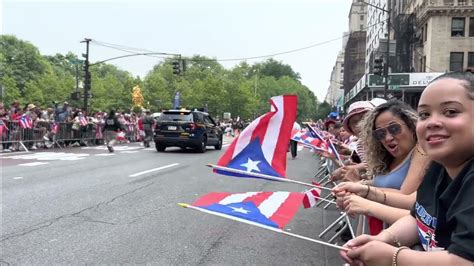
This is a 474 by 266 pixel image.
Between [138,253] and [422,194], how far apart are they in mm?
3687

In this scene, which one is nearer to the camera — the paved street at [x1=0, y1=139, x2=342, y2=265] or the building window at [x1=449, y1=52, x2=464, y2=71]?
the paved street at [x1=0, y1=139, x2=342, y2=265]

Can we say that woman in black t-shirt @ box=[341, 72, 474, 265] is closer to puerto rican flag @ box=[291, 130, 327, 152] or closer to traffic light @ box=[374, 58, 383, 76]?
puerto rican flag @ box=[291, 130, 327, 152]

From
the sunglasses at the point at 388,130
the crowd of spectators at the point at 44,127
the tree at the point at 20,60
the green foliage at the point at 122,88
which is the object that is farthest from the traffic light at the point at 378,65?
the tree at the point at 20,60

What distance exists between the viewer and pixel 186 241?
18.6ft

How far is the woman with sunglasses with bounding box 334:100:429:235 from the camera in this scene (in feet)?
9.45

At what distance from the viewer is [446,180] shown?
6.00ft

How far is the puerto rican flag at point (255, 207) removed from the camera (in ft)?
8.34

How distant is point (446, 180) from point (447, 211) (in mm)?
164

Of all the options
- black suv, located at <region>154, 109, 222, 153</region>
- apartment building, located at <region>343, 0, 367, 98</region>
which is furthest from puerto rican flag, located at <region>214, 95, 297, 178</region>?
apartment building, located at <region>343, 0, 367, 98</region>

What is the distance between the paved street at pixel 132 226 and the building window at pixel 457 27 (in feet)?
118

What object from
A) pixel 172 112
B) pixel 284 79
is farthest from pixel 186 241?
pixel 284 79

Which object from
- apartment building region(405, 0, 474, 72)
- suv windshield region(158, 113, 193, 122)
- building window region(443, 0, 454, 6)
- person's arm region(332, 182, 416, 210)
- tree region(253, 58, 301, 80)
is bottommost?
person's arm region(332, 182, 416, 210)

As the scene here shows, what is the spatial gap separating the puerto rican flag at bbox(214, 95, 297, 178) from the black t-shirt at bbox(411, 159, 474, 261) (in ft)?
3.95

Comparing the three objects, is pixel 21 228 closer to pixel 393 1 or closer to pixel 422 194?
pixel 422 194
